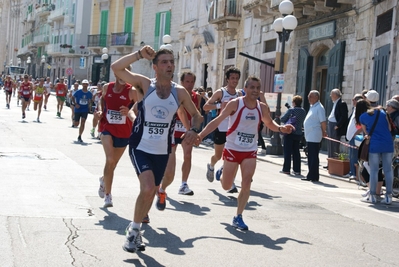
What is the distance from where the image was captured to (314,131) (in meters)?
15.1

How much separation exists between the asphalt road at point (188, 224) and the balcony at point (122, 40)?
41.8 metres

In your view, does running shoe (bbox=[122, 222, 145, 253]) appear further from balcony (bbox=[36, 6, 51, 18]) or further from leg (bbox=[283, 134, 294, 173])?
balcony (bbox=[36, 6, 51, 18])

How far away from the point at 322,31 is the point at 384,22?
16.2ft

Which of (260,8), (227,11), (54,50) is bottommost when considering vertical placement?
(260,8)

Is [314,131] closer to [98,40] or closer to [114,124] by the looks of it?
[114,124]

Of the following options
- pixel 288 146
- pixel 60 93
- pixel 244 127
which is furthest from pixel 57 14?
pixel 244 127

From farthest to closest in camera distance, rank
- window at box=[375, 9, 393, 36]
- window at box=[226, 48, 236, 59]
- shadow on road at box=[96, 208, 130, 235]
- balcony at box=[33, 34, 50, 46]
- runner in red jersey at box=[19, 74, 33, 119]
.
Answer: balcony at box=[33, 34, 50, 46], window at box=[226, 48, 236, 59], runner in red jersey at box=[19, 74, 33, 119], window at box=[375, 9, 393, 36], shadow on road at box=[96, 208, 130, 235]

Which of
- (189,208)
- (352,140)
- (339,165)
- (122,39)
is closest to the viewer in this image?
→ (189,208)

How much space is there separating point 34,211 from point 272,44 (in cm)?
2290

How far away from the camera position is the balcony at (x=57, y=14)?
73.9 metres

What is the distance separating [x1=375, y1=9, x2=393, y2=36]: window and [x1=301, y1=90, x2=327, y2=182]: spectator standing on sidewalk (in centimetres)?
507

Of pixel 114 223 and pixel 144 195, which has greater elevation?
pixel 144 195

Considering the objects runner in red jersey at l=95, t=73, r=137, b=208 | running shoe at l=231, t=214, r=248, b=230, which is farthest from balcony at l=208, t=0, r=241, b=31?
running shoe at l=231, t=214, r=248, b=230

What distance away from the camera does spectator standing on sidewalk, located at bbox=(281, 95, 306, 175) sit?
1569cm
